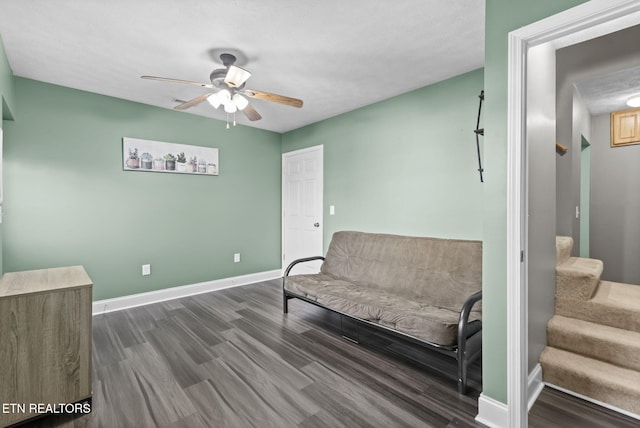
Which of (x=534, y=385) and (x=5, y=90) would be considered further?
(x=5, y=90)

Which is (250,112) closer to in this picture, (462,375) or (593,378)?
(462,375)

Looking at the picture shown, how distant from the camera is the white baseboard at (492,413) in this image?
1569 millimetres

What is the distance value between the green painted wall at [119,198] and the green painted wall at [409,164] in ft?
4.51

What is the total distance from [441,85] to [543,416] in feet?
9.29

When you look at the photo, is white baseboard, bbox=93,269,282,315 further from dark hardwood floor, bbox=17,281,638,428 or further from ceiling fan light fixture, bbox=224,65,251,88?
ceiling fan light fixture, bbox=224,65,251,88

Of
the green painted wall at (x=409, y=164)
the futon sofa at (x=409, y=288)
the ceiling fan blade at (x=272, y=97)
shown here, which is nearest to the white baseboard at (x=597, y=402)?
the futon sofa at (x=409, y=288)

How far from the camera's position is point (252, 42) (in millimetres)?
2266

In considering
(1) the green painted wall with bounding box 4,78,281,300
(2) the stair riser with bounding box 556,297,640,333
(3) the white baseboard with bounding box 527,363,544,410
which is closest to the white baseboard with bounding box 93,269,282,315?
(1) the green painted wall with bounding box 4,78,281,300

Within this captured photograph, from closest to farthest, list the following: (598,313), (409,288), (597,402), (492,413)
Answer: (492,413) → (597,402) → (598,313) → (409,288)

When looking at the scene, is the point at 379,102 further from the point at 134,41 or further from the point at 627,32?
the point at 134,41

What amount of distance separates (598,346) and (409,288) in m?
1.33

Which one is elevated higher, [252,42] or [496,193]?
[252,42]

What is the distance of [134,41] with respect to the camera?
224 cm

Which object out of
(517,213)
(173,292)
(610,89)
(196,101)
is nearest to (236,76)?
(196,101)
